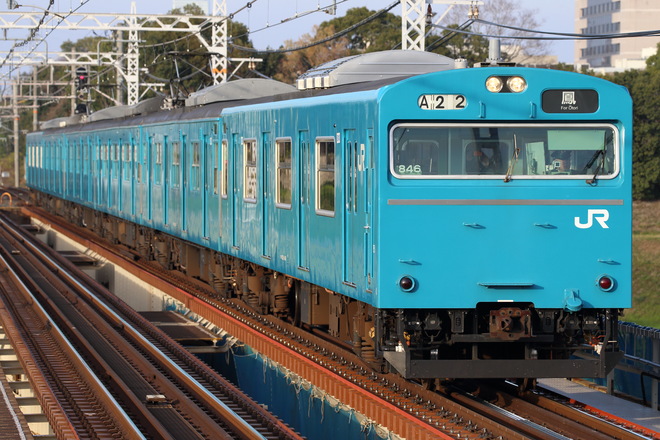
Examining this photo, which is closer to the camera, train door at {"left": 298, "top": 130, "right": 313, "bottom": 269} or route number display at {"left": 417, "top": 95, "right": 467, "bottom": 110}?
route number display at {"left": 417, "top": 95, "right": 467, "bottom": 110}

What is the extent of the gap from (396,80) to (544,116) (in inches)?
47.8

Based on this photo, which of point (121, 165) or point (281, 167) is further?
point (121, 165)

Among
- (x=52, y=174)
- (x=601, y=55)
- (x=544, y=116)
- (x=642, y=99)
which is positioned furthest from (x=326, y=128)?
(x=601, y=55)

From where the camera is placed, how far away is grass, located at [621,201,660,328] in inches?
1153

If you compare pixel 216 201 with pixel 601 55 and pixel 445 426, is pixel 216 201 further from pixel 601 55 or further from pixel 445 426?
pixel 601 55

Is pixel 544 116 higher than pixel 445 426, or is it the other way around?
pixel 544 116

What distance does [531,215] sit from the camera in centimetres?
972

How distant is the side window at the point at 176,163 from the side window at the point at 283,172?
6.57 m

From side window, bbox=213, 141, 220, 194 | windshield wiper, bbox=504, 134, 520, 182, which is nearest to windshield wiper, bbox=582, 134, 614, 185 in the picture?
windshield wiper, bbox=504, 134, 520, 182

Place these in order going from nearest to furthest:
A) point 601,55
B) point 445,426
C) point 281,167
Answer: point 445,426 → point 281,167 → point 601,55

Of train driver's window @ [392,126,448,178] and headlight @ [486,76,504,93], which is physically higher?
headlight @ [486,76,504,93]

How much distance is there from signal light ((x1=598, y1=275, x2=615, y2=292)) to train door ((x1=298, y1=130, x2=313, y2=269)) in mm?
3232

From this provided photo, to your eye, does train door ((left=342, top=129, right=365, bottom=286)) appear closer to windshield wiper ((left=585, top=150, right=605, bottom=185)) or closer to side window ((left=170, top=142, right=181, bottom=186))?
windshield wiper ((left=585, top=150, right=605, bottom=185))

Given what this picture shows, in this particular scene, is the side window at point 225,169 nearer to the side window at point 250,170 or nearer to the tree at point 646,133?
the side window at point 250,170
